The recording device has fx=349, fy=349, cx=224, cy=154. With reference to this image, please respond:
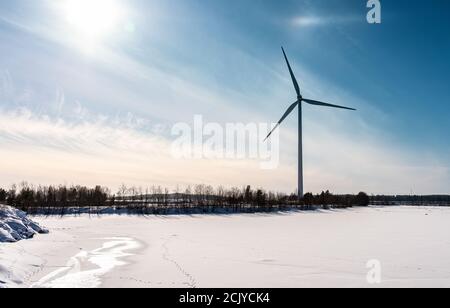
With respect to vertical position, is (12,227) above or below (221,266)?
above

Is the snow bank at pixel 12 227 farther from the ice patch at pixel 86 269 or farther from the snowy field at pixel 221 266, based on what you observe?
the ice patch at pixel 86 269

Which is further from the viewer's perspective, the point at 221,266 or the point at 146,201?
the point at 146,201

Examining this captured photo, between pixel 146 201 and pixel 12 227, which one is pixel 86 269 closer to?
pixel 12 227

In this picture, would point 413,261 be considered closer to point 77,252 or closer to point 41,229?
point 77,252

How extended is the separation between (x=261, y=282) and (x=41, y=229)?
1634 cm

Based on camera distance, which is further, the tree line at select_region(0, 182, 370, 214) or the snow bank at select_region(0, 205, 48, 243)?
the tree line at select_region(0, 182, 370, 214)

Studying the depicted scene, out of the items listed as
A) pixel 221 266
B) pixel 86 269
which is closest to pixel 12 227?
pixel 86 269

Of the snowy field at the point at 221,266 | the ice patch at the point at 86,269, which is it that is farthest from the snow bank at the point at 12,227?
the ice patch at the point at 86,269

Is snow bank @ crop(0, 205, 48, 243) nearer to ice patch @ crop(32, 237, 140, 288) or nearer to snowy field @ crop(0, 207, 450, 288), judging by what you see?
snowy field @ crop(0, 207, 450, 288)

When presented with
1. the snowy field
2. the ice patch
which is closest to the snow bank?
the snowy field

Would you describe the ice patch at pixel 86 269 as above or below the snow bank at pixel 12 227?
below

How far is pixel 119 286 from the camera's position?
8680 millimetres

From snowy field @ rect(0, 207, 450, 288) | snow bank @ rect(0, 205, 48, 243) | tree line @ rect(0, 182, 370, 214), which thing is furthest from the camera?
tree line @ rect(0, 182, 370, 214)
